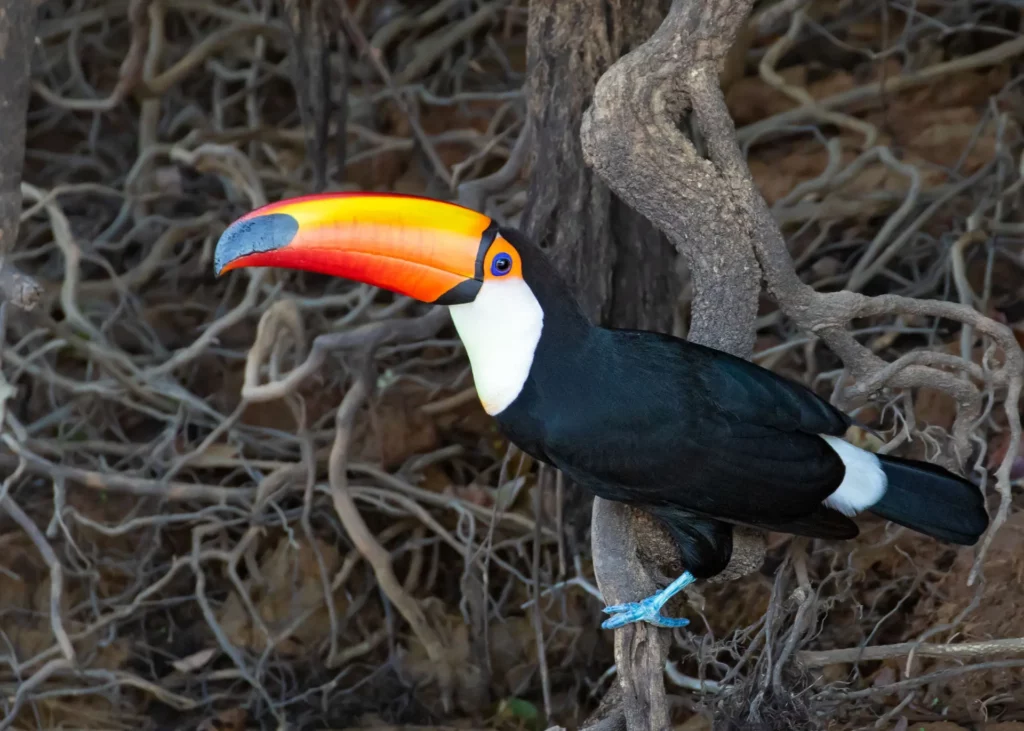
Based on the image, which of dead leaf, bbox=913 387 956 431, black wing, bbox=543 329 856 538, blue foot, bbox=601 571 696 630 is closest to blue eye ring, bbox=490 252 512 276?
black wing, bbox=543 329 856 538

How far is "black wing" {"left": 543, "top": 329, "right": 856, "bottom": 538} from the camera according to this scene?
1762 mm


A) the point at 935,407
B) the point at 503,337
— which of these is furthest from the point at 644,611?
the point at 935,407

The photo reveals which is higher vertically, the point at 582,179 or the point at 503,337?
the point at 582,179

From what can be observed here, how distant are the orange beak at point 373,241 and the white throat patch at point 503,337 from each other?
4cm

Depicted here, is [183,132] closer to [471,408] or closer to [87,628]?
[471,408]

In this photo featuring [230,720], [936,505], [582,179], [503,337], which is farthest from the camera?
[230,720]

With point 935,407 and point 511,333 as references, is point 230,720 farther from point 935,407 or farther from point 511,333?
point 935,407

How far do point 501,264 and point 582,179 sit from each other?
2.45 ft

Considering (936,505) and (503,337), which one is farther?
(936,505)

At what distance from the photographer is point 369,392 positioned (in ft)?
9.63

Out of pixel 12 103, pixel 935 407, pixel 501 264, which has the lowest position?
pixel 935 407

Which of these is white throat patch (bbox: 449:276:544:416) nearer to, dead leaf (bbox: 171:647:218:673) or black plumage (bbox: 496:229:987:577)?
black plumage (bbox: 496:229:987:577)

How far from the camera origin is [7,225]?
198cm

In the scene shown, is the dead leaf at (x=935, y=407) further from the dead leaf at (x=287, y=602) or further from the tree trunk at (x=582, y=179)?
the dead leaf at (x=287, y=602)
